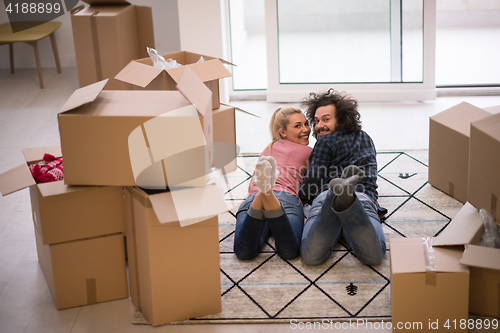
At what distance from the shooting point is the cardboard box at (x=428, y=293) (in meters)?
1.73

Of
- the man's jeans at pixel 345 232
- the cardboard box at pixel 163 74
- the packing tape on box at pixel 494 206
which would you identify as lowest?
the man's jeans at pixel 345 232

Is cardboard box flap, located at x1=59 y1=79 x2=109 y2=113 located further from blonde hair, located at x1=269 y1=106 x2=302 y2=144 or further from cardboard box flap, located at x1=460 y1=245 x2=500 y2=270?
cardboard box flap, located at x1=460 y1=245 x2=500 y2=270

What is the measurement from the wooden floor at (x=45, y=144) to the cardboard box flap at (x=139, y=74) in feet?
2.74

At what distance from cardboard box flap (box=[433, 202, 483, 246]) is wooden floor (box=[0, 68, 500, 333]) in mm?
411

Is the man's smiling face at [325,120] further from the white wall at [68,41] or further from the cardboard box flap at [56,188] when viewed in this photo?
the white wall at [68,41]

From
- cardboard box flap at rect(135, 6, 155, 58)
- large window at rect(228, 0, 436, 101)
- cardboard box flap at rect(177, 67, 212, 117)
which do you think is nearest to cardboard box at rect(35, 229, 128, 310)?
cardboard box flap at rect(177, 67, 212, 117)

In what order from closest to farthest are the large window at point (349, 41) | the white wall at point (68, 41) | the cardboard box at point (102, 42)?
1. the cardboard box at point (102, 42)
2. the large window at point (349, 41)
3. the white wall at point (68, 41)

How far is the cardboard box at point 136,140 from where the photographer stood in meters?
1.72

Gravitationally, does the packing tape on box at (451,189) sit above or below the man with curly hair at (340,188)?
below

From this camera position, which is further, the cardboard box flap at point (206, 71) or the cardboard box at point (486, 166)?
the cardboard box flap at point (206, 71)

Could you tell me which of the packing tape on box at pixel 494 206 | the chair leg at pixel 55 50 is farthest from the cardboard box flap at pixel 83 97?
the chair leg at pixel 55 50

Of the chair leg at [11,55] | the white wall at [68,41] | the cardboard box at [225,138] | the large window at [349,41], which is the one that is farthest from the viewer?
the white wall at [68,41]

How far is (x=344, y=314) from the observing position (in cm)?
191

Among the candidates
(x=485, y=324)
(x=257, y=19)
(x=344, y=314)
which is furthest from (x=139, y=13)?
(x=485, y=324)
